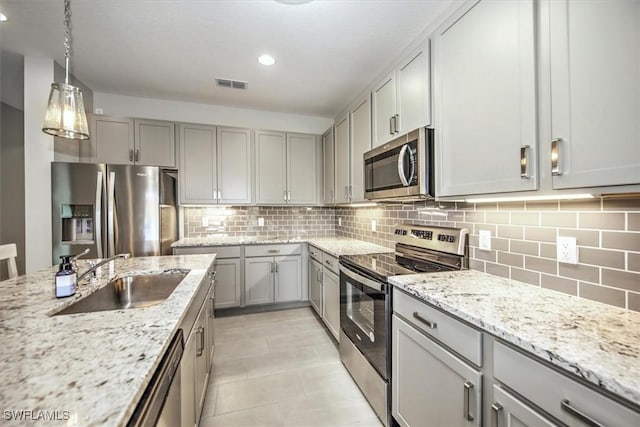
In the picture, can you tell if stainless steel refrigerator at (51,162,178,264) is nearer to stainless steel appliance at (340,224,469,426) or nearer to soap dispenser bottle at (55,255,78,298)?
soap dispenser bottle at (55,255,78,298)

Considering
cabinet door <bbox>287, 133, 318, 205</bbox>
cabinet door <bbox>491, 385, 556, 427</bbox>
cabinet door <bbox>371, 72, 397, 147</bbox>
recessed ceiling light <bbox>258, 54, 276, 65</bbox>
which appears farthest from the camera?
cabinet door <bbox>287, 133, 318, 205</bbox>

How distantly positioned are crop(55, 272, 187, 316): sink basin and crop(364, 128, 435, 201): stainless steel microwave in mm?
1483

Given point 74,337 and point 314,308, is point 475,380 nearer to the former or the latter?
point 74,337

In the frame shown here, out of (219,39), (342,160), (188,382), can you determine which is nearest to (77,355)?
(188,382)

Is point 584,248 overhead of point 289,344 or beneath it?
overhead

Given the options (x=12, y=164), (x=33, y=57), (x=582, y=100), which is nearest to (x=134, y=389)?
(x=582, y=100)

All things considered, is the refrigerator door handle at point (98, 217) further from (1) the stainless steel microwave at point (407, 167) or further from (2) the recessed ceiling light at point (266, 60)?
(1) the stainless steel microwave at point (407, 167)

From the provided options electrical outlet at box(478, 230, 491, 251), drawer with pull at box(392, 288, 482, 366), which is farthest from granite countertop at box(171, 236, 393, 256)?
drawer with pull at box(392, 288, 482, 366)

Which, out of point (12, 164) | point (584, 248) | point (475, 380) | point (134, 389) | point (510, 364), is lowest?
point (475, 380)

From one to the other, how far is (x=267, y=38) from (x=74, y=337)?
7.02 ft

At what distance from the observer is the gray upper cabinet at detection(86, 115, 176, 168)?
2.91 m

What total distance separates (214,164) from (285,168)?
2.85 ft

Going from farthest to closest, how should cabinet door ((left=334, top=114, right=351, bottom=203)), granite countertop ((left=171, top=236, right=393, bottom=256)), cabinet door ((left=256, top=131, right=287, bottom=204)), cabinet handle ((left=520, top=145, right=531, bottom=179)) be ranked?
cabinet door ((left=256, top=131, right=287, bottom=204)), cabinet door ((left=334, top=114, right=351, bottom=203)), granite countertop ((left=171, top=236, right=393, bottom=256)), cabinet handle ((left=520, top=145, right=531, bottom=179))

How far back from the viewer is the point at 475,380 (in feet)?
3.29
